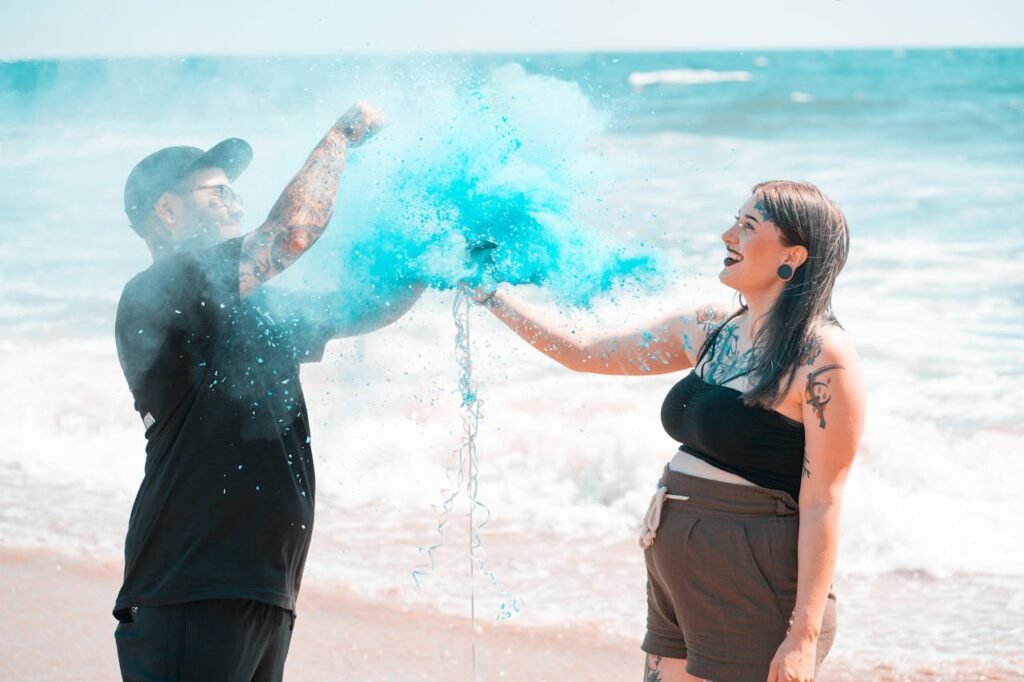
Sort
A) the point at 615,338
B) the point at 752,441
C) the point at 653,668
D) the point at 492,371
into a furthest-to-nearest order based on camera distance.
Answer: the point at 492,371 < the point at 615,338 < the point at 653,668 < the point at 752,441

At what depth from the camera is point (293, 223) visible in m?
2.77

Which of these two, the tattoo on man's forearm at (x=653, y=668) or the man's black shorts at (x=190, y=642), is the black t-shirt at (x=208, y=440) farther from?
the tattoo on man's forearm at (x=653, y=668)

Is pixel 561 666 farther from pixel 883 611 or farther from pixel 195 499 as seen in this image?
pixel 195 499

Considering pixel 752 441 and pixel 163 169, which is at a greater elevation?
pixel 163 169

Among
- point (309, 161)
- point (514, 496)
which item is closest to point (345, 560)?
point (514, 496)

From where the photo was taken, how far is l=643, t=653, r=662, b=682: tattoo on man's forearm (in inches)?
121

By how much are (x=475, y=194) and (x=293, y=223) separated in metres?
0.51

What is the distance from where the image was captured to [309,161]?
2.88 meters

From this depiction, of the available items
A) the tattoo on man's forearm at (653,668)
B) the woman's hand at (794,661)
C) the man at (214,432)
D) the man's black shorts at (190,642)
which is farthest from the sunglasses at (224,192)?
the woman's hand at (794,661)

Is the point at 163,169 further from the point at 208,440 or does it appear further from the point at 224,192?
the point at 208,440

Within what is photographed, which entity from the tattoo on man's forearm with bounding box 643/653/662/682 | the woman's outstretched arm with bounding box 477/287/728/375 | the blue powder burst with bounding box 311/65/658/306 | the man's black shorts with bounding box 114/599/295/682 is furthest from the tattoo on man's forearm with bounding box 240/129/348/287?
the tattoo on man's forearm with bounding box 643/653/662/682

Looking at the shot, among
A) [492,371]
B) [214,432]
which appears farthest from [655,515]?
[492,371]

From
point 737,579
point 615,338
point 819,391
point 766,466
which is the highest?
point 615,338

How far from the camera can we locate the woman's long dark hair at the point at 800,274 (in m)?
2.89
